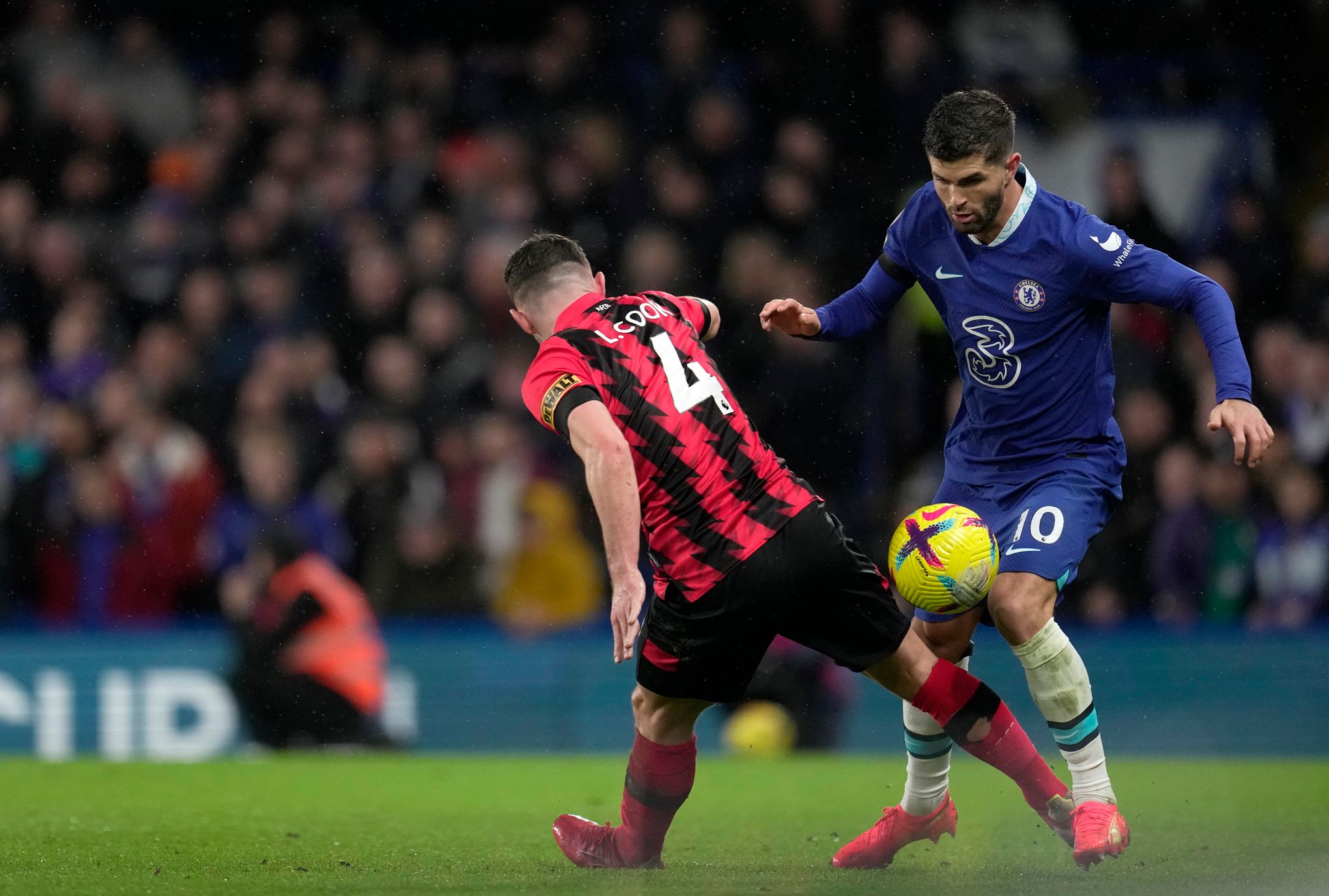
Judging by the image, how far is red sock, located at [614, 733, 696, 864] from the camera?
17.8ft

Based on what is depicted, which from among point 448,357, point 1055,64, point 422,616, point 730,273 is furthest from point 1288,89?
point 422,616

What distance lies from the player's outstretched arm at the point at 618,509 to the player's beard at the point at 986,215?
1365 millimetres

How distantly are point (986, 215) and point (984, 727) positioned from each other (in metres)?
1.62

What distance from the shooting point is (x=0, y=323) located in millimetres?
12750

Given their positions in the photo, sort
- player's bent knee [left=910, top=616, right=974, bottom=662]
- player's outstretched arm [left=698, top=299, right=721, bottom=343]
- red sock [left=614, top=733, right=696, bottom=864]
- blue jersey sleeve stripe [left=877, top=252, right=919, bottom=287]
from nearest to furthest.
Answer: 1. red sock [left=614, top=733, right=696, bottom=864]
2. player's bent knee [left=910, top=616, right=974, bottom=662]
3. player's outstretched arm [left=698, top=299, right=721, bottom=343]
4. blue jersey sleeve stripe [left=877, top=252, right=919, bottom=287]

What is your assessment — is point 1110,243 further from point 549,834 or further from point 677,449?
point 549,834

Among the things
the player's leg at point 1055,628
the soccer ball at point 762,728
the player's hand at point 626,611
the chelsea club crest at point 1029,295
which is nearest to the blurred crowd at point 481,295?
the soccer ball at point 762,728

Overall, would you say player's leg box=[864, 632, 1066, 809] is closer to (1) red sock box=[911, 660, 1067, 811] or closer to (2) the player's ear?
(1) red sock box=[911, 660, 1067, 811]

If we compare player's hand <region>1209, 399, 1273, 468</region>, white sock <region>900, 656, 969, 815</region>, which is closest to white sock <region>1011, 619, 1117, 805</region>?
white sock <region>900, 656, 969, 815</region>

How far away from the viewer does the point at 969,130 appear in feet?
17.2

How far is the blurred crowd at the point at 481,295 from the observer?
11078mm

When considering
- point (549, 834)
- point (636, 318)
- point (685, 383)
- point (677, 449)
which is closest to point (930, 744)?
point (677, 449)

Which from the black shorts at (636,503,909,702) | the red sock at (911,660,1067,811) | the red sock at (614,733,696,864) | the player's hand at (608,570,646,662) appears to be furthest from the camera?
the red sock at (614,733,696,864)

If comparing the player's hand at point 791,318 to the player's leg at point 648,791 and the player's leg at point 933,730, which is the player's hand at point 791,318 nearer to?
the player's leg at point 933,730
